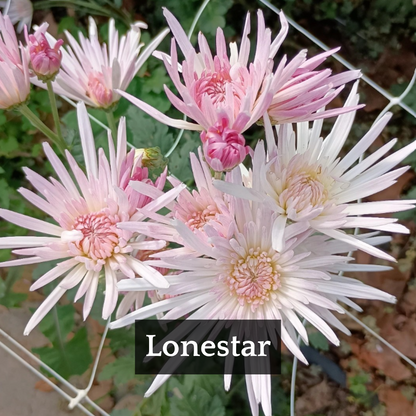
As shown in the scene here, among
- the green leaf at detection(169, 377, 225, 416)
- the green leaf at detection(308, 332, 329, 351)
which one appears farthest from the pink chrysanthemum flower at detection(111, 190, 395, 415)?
the green leaf at detection(308, 332, 329, 351)

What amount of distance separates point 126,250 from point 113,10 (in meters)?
0.87

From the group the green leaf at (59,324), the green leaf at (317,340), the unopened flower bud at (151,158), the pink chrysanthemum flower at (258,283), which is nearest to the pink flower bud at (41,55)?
the unopened flower bud at (151,158)

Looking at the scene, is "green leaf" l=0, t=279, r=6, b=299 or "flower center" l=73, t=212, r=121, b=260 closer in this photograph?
"flower center" l=73, t=212, r=121, b=260

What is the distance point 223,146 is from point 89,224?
180mm

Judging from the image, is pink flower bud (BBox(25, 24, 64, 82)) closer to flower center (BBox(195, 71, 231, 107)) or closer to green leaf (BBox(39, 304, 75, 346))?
flower center (BBox(195, 71, 231, 107))

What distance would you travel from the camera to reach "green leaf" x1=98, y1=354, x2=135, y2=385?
0.85 meters

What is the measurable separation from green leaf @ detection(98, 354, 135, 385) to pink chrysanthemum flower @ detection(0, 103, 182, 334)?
473 mm

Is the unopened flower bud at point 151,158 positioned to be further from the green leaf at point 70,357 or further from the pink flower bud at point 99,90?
the green leaf at point 70,357

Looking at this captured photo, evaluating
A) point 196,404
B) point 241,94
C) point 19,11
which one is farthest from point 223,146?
point 19,11

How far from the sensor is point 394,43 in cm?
112

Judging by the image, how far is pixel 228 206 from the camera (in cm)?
41

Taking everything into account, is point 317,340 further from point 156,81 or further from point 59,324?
point 156,81

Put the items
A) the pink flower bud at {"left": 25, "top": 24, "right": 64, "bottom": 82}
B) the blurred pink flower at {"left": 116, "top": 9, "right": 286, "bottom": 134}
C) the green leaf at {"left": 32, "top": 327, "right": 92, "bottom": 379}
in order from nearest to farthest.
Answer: the blurred pink flower at {"left": 116, "top": 9, "right": 286, "bottom": 134} → the pink flower bud at {"left": 25, "top": 24, "right": 64, "bottom": 82} → the green leaf at {"left": 32, "top": 327, "right": 92, "bottom": 379}

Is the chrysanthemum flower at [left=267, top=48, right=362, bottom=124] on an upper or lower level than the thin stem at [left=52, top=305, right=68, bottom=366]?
lower
